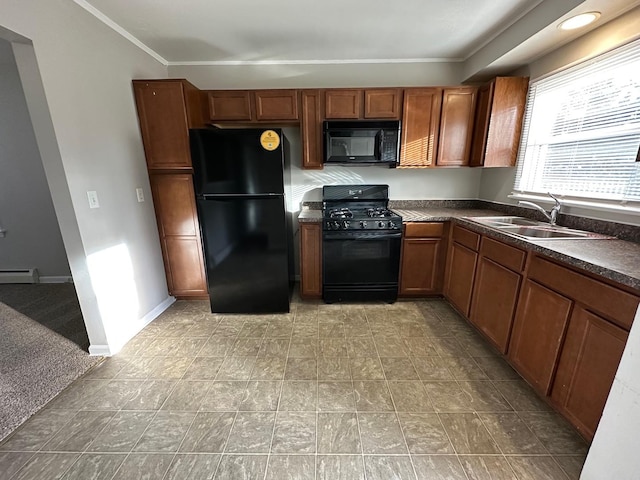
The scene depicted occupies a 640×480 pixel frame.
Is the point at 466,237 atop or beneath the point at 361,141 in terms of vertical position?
beneath

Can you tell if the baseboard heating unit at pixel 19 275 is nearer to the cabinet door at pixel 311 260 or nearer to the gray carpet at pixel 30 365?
the gray carpet at pixel 30 365

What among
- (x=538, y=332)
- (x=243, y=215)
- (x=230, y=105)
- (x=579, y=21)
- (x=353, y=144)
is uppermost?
(x=579, y=21)

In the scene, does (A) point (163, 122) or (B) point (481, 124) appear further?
(B) point (481, 124)

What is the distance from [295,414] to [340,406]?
0.88 ft

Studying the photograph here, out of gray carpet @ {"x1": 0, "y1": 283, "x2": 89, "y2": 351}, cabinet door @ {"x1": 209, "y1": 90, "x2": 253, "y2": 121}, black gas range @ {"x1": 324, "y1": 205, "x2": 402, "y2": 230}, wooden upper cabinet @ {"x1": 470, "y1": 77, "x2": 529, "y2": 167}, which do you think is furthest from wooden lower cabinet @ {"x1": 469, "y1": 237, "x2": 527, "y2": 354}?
gray carpet @ {"x1": 0, "y1": 283, "x2": 89, "y2": 351}

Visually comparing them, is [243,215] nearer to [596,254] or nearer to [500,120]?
[596,254]

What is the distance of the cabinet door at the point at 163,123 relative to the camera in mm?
2250

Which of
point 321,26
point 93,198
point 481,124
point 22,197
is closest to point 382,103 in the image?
point 321,26

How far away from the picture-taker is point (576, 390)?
4.25 ft

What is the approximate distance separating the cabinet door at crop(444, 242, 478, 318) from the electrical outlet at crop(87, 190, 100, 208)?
2971 millimetres

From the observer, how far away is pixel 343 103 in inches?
101

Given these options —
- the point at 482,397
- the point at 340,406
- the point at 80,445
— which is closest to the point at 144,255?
the point at 80,445

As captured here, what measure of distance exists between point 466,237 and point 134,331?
304 centimetres

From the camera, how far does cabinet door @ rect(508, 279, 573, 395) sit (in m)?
1.40
